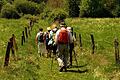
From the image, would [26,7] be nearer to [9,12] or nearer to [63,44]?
[9,12]

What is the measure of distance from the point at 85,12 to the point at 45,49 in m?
79.5

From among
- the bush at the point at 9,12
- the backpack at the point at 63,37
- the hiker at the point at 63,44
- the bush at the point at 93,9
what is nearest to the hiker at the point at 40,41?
the hiker at the point at 63,44

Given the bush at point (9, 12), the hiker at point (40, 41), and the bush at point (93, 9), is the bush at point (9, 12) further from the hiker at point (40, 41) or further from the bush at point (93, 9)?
the hiker at point (40, 41)

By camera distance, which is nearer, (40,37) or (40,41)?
(40,37)

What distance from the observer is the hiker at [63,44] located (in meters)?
20.4

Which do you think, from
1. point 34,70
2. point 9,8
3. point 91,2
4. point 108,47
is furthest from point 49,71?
point 91,2

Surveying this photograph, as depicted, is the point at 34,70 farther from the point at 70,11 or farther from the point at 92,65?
the point at 70,11

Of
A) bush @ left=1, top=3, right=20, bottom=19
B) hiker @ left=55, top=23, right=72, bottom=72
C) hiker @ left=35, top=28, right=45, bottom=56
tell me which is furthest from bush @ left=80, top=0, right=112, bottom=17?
hiker @ left=55, top=23, right=72, bottom=72

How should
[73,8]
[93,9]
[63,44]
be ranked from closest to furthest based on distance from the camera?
[63,44], [93,9], [73,8]

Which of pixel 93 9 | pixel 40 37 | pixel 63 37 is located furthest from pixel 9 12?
pixel 63 37

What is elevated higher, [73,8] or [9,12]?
[9,12]

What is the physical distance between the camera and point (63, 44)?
20500 mm

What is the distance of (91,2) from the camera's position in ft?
350

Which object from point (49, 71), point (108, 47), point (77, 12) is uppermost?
point (49, 71)
